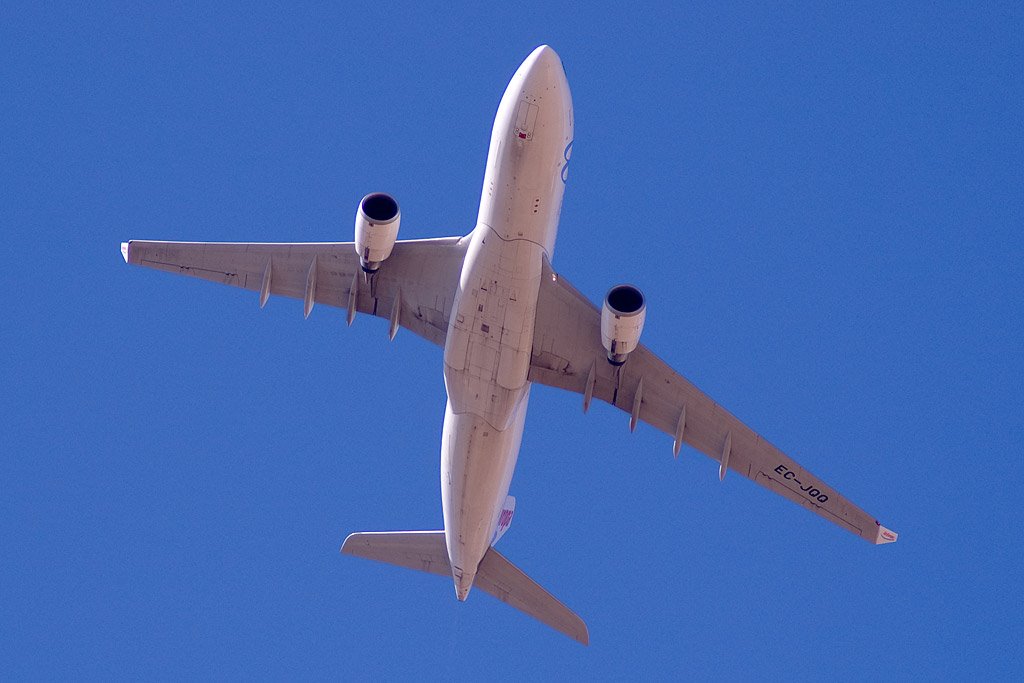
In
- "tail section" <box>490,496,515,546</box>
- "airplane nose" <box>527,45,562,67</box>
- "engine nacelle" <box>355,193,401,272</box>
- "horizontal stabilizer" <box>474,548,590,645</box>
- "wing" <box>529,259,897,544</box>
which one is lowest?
"horizontal stabilizer" <box>474,548,590,645</box>

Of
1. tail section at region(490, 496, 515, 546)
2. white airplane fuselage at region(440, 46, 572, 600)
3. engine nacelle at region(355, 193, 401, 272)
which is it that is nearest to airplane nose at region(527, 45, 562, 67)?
white airplane fuselage at region(440, 46, 572, 600)

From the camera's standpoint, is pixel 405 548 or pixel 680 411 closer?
pixel 680 411

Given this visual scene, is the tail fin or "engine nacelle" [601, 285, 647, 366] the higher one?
"engine nacelle" [601, 285, 647, 366]

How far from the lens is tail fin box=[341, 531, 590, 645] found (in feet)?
112

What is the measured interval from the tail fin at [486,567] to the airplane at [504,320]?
3 centimetres

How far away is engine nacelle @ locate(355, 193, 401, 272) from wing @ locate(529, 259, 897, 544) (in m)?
3.76

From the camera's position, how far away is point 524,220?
29125 mm

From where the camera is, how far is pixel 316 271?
3284 centimetres

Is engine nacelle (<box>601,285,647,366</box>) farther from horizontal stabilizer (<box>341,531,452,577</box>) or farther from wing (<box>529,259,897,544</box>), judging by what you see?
horizontal stabilizer (<box>341,531,452,577</box>)

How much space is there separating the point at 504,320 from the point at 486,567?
7.43m

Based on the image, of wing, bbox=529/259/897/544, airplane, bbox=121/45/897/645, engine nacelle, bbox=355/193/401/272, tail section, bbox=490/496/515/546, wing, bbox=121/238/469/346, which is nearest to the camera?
airplane, bbox=121/45/897/645

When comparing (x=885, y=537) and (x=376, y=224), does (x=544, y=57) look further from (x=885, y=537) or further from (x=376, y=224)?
(x=885, y=537)

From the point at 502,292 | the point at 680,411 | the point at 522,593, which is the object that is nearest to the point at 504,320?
the point at 502,292

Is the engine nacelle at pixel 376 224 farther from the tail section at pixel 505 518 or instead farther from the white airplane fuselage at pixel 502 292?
the tail section at pixel 505 518
